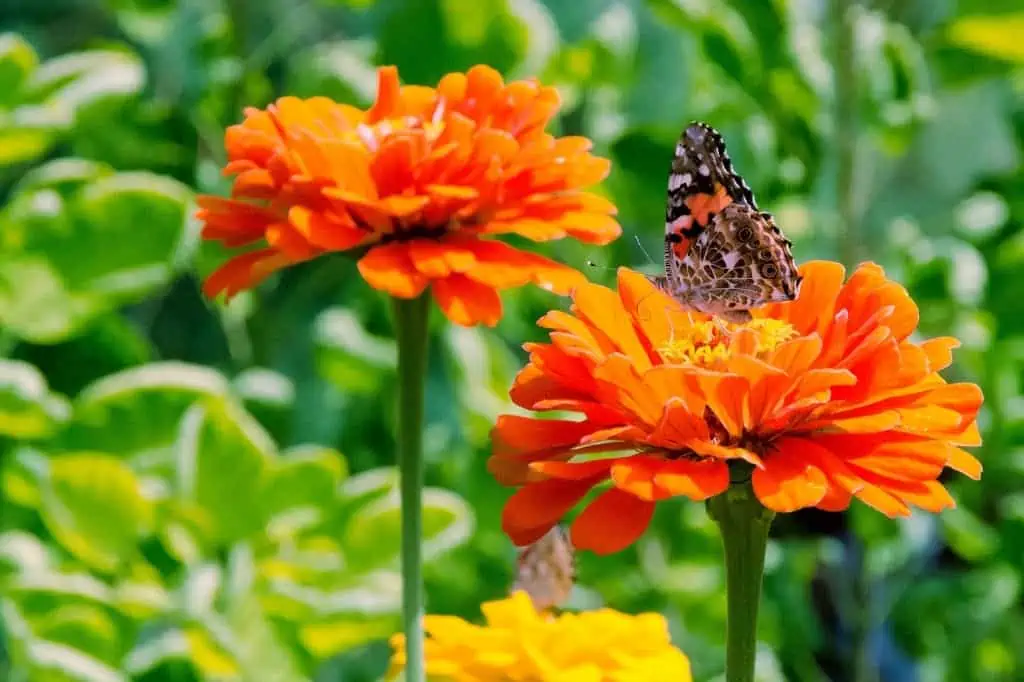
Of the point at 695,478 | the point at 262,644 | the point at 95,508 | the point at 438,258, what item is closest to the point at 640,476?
the point at 695,478

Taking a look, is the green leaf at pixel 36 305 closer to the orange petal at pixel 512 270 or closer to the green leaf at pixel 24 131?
the green leaf at pixel 24 131

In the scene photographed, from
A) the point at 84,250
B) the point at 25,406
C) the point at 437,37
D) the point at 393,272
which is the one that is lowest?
the point at 393,272

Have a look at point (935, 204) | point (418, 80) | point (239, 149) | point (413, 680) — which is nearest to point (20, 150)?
point (418, 80)

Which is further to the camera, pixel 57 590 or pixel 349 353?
pixel 349 353

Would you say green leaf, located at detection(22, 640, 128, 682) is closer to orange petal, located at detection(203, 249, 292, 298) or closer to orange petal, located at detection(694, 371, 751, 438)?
orange petal, located at detection(203, 249, 292, 298)

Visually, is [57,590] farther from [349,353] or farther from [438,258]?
[438,258]

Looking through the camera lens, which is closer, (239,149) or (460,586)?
(239,149)

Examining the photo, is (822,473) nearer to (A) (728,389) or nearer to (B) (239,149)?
(A) (728,389)
